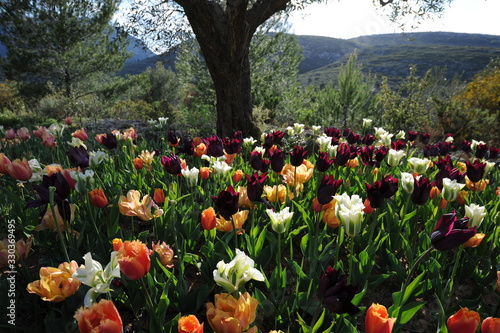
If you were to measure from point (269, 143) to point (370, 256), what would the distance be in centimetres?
156

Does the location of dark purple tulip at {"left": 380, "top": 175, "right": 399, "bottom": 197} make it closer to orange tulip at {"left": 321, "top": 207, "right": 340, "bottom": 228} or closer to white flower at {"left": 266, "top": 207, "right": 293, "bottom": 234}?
orange tulip at {"left": 321, "top": 207, "right": 340, "bottom": 228}

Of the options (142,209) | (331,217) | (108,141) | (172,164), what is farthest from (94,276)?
(108,141)

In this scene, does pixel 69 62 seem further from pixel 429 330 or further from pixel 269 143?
pixel 429 330

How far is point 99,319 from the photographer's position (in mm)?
767

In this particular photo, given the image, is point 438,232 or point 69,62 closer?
point 438,232

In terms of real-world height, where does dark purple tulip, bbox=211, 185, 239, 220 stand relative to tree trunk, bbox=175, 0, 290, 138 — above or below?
below

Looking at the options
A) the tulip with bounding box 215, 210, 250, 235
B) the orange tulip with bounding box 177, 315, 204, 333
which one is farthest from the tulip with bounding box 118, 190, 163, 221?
the orange tulip with bounding box 177, 315, 204, 333

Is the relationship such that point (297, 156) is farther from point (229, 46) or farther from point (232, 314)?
point (229, 46)

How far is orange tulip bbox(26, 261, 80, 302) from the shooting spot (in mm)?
978

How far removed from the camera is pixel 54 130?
301 centimetres

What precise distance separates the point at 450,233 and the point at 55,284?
1.34m

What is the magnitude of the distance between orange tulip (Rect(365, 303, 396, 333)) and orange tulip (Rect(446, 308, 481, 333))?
22cm

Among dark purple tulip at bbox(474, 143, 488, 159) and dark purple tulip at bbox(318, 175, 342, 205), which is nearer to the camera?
dark purple tulip at bbox(318, 175, 342, 205)

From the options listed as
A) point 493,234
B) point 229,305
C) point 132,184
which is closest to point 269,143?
point 132,184
